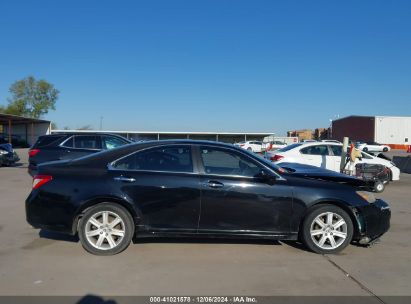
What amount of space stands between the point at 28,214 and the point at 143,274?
195 cm

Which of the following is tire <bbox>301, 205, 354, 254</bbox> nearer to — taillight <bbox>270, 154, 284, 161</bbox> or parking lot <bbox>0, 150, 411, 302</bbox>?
parking lot <bbox>0, 150, 411, 302</bbox>

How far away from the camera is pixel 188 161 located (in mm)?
5773

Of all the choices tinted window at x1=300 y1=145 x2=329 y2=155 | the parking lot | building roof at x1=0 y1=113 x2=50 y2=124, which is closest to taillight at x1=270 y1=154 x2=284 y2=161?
tinted window at x1=300 y1=145 x2=329 y2=155

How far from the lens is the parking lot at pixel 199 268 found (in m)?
4.43

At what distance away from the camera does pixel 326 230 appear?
573 centimetres

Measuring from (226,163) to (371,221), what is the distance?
2.15m

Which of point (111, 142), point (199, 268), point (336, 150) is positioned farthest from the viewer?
point (336, 150)

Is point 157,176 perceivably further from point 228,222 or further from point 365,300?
point 365,300

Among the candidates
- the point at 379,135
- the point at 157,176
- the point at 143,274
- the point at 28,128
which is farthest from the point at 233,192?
the point at 28,128

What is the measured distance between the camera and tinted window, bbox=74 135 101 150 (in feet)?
38.9

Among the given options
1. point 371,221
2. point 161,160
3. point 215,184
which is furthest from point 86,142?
point 371,221

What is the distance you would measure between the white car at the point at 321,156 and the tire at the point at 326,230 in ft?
27.6

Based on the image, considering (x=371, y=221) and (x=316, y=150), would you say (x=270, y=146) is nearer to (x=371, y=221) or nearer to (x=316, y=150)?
(x=316, y=150)

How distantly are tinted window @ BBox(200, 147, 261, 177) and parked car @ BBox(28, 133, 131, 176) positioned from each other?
623cm
